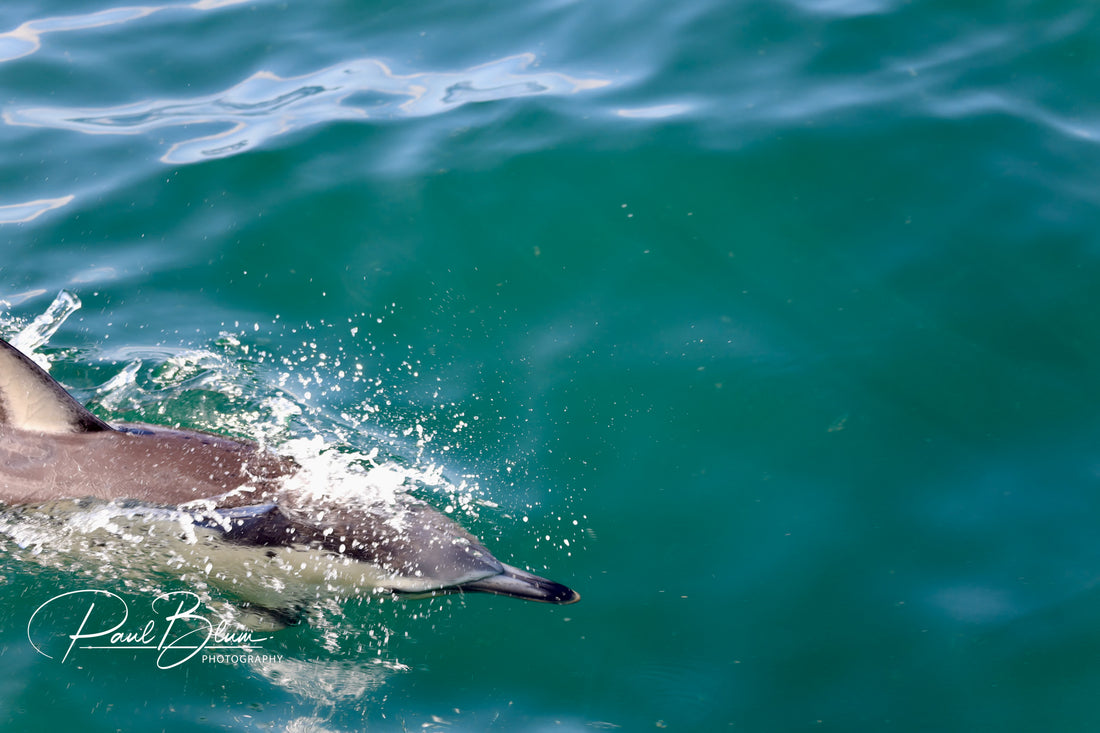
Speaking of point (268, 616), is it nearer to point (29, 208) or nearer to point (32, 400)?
point (32, 400)

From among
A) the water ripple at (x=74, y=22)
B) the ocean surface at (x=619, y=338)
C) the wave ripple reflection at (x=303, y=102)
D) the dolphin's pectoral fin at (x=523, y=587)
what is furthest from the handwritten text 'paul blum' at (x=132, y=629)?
the water ripple at (x=74, y=22)

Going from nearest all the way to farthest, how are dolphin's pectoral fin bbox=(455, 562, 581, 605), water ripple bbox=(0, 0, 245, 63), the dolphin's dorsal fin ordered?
dolphin's pectoral fin bbox=(455, 562, 581, 605)
the dolphin's dorsal fin
water ripple bbox=(0, 0, 245, 63)

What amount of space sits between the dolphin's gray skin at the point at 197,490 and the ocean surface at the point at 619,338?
6.9 inches

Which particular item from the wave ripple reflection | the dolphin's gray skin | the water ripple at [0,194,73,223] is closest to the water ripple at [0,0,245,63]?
the wave ripple reflection

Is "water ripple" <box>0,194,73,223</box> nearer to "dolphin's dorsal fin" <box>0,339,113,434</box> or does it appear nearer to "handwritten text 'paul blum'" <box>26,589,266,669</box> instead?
"dolphin's dorsal fin" <box>0,339,113,434</box>

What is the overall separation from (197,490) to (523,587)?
5.02ft

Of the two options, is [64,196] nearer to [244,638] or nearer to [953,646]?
[244,638]

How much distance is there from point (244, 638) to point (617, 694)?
173 centimetres

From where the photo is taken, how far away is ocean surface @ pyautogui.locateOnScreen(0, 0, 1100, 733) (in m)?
3.68

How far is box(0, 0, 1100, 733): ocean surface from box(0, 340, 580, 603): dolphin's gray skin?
0.18 metres

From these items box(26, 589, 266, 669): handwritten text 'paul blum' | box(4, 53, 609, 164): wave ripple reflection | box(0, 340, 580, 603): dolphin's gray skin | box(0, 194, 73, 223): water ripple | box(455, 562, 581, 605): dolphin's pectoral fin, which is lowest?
box(26, 589, 266, 669): handwritten text 'paul blum'

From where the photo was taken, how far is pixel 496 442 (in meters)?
4.52

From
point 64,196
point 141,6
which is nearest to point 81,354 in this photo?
point 64,196

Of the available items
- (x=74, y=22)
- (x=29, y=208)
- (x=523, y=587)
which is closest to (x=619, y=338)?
(x=523, y=587)
